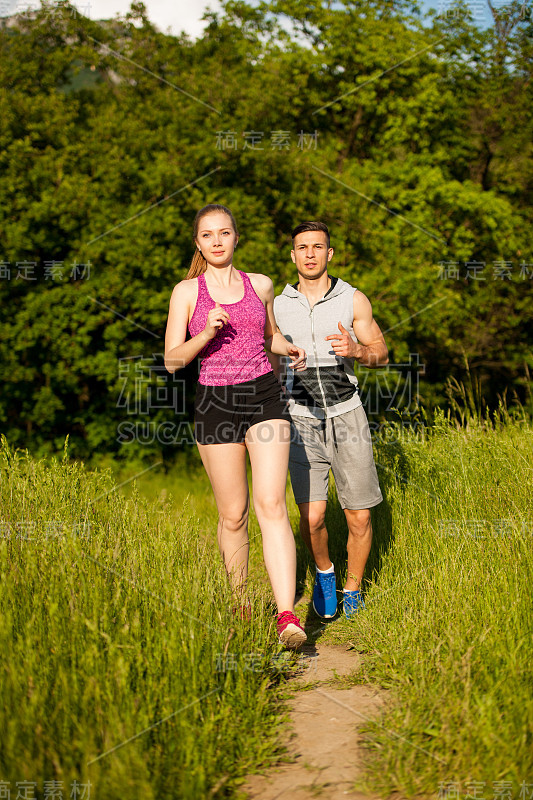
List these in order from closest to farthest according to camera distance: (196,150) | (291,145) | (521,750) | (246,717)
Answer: (521,750), (246,717), (196,150), (291,145)

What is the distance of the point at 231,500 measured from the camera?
3717 mm

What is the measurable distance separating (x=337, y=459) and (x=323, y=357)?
59cm

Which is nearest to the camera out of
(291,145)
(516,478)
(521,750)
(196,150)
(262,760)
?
(521,750)

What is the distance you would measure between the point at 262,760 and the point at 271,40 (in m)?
17.9

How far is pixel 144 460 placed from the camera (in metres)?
13.6

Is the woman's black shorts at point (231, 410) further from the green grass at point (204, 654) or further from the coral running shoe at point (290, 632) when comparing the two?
the coral running shoe at point (290, 632)

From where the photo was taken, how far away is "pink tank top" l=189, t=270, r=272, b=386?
12.1 ft

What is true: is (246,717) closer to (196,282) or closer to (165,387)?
(196,282)

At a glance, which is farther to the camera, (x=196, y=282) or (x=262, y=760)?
(x=196, y=282)

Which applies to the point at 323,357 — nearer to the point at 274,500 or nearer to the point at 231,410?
the point at 231,410

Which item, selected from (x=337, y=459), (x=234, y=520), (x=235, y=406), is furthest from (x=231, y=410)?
(x=337, y=459)

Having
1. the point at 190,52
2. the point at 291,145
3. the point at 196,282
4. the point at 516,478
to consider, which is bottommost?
the point at 516,478

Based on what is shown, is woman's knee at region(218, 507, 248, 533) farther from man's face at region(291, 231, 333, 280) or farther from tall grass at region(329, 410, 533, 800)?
man's face at region(291, 231, 333, 280)

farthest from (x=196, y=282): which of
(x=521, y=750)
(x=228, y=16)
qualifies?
(x=228, y=16)
